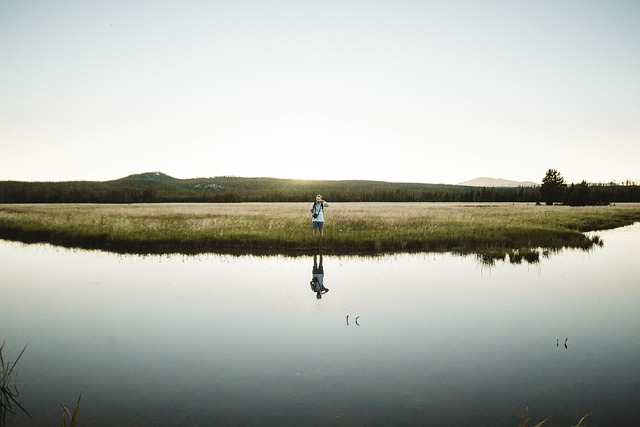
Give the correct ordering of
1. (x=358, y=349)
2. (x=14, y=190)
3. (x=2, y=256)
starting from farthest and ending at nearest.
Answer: (x=14, y=190), (x=2, y=256), (x=358, y=349)

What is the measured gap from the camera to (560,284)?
13266 millimetres

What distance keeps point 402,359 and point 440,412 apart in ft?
5.60

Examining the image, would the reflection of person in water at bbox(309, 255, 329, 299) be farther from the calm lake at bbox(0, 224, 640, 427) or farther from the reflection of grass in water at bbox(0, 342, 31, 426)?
the reflection of grass in water at bbox(0, 342, 31, 426)

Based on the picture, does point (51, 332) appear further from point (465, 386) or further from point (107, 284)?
point (465, 386)

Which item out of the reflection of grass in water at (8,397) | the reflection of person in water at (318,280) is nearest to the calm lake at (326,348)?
the reflection of grass in water at (8,397)

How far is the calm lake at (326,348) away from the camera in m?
5.54

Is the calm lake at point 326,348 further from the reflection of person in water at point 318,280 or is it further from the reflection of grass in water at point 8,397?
the reflection of person in water at point 318,280

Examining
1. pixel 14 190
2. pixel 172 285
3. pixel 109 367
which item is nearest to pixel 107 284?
pixel 172 285

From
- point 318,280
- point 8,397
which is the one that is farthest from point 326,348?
point 318,280

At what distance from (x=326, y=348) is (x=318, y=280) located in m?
6.16

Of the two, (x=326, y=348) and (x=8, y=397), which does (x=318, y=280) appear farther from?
(x=8, y=397)

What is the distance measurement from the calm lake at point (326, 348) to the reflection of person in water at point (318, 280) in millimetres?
256

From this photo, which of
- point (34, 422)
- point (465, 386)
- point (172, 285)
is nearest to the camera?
point (34, 422)

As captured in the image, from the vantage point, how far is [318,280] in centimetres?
1375
